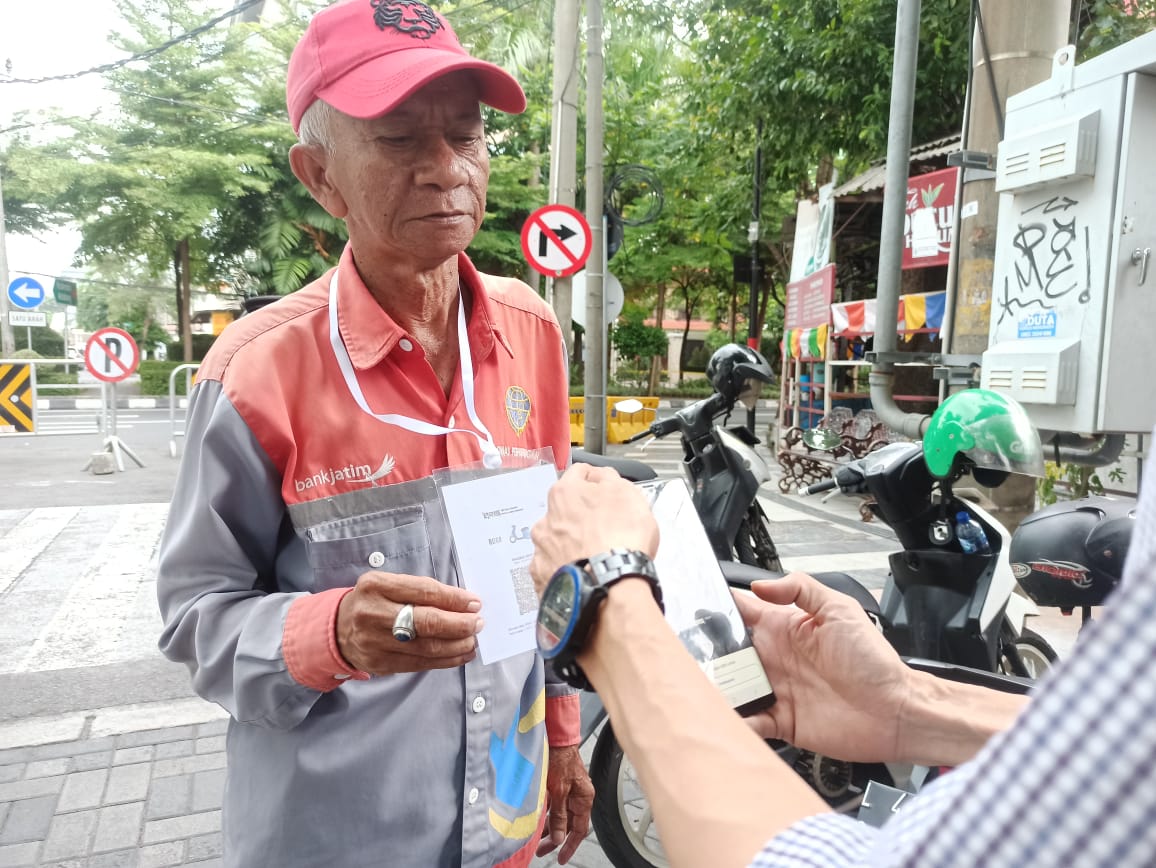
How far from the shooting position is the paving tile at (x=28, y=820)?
8.23 ft

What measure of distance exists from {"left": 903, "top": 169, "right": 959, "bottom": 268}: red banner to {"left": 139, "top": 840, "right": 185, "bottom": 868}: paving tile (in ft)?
26.5

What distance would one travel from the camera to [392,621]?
99 cm

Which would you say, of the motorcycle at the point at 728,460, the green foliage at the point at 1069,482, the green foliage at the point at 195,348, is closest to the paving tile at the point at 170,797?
the motorcycle at the point at 728,460

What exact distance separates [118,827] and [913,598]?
270 centimetres

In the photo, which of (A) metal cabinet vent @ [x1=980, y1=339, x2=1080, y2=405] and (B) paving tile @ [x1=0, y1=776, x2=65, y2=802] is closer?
(B) paving tile @ [x1=0, y1=776, x2=65, y2=802]

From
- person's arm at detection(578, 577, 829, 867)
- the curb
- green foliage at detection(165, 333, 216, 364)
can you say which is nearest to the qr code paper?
person's arm at detection(578, 577, 829, 867)

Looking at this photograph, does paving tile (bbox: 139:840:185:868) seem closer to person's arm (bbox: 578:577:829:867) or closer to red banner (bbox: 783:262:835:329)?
person's arm (bbox: 578:577:829:867)

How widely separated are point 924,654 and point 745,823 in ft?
7.49

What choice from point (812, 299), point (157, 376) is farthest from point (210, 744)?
point (157, 376)

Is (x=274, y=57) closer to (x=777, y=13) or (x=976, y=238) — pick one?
(x=777, y=13)

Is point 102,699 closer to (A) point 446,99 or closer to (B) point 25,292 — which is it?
(A) point 446,99

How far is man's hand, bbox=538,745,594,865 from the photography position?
5.08 ft

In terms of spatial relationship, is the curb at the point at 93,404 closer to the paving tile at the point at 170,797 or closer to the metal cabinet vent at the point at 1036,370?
the paving tile at the point at 170,797

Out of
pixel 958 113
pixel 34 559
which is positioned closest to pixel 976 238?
pixel 958 113
